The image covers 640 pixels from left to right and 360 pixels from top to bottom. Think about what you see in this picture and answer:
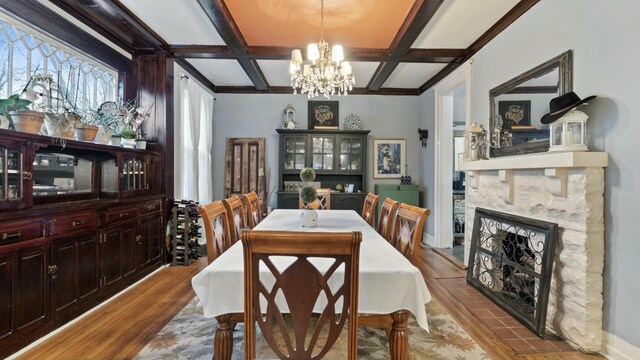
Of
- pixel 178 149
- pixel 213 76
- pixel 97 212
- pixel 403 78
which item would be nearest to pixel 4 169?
pixel 97 212

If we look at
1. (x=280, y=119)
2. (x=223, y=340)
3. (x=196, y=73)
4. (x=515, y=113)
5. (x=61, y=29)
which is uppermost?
(x=196, y=73)

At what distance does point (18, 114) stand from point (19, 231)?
2.55ft

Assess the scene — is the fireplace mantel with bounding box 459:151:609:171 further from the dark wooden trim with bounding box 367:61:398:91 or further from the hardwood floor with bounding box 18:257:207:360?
the hardwood floor with bounding box 18:257:207:360

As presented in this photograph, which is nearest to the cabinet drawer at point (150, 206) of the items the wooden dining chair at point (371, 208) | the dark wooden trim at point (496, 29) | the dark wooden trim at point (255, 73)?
the dark wooden trim at point (255, 73)

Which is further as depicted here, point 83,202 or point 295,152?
point 295,152

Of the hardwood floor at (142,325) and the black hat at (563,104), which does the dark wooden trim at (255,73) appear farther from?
the black hat at (563,104)

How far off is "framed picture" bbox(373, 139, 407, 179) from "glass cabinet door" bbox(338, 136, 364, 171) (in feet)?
1.30

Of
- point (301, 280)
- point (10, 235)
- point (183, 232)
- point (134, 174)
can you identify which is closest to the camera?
point (301, 280)

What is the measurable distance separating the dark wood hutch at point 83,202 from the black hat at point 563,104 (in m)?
3.65

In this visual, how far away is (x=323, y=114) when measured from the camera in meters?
5.42

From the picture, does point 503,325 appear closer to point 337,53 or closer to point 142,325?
point 337,53

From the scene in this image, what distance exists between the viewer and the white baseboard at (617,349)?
1806mm

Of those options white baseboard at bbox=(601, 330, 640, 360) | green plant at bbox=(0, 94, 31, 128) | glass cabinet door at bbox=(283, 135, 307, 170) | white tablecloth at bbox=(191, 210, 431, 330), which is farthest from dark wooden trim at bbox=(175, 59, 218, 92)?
white baseboard at bbox=(601, 330, 640, 360)

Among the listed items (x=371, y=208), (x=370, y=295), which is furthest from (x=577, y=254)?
(x=370, y=295)
